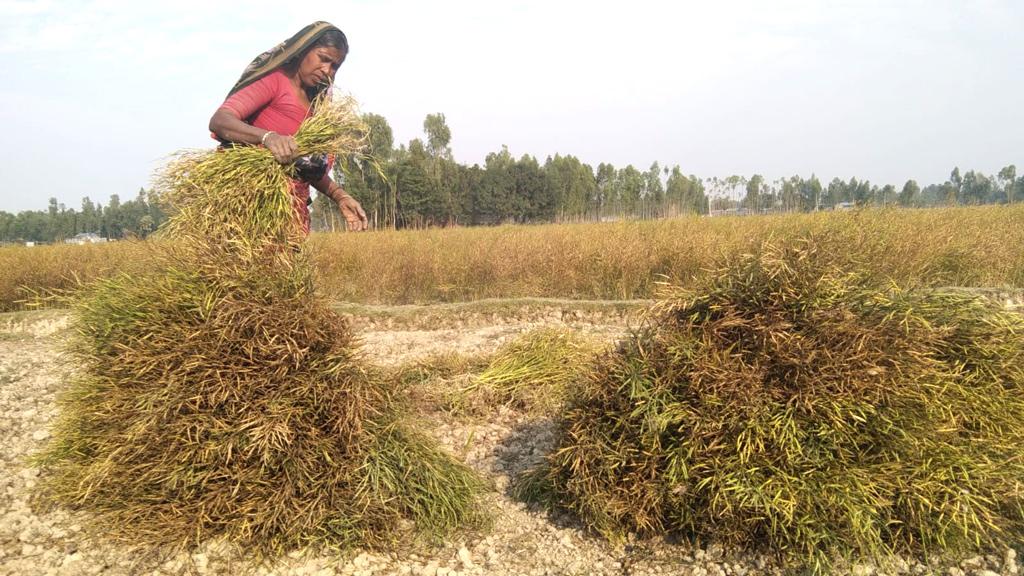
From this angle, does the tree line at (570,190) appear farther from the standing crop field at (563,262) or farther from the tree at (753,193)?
the standing crop field at (563,262)

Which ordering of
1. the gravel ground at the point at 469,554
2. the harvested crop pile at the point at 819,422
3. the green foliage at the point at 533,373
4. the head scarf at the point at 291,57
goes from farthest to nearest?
1. the green foliage at the point at 533,373
2. the head scarf at the point at 291,57
3. the gravel ground at the point at 469,554
4. the harvested crop pile at the point at 819,422

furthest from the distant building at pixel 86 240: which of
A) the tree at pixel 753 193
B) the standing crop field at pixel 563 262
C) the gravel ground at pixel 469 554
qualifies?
the tree at pixel 753 193

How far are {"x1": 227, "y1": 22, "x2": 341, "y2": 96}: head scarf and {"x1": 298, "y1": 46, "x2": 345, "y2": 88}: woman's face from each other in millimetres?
56

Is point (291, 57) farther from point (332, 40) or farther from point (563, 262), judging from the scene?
point (563, 262)

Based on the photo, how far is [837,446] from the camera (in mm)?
2133

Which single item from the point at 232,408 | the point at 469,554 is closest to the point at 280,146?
the point at 232,408

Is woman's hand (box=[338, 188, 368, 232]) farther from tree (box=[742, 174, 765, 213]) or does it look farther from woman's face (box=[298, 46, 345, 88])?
tree (box=[742, 174, 765, 213])

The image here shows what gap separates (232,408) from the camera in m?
2.31

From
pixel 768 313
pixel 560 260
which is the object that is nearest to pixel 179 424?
pixel 768 313

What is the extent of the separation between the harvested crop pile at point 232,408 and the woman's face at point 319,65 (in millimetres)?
643

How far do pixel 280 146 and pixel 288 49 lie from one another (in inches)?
25.2

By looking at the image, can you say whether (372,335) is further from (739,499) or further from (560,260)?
(739,499)

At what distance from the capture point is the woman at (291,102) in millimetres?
2779

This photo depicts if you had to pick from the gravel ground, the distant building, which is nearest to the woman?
the gravel ground
